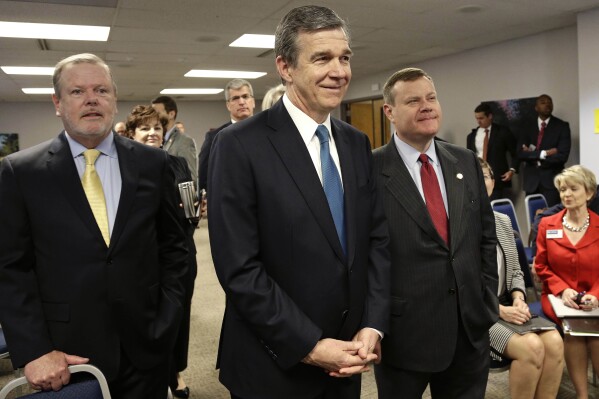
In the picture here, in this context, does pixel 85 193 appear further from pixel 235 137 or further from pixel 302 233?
pixel 302 233

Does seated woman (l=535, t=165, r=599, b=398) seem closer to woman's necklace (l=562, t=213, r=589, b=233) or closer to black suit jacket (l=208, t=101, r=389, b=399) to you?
woman's necklace (l=562, t=213, r=589, b=233)

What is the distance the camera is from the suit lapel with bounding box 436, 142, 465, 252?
1704 millimetres

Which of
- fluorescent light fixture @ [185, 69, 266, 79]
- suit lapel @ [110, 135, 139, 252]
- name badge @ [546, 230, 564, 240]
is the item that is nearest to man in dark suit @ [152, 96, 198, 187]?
suit lapel @ [110, 135, 139, 252]

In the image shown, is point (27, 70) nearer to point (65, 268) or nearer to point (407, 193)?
point (65, 268)

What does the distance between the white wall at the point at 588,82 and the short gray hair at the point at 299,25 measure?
220 inches

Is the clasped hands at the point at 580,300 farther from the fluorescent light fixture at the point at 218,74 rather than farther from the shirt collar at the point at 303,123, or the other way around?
the fluorescent light fixture at the point at 218,74

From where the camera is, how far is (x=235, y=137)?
1.32m

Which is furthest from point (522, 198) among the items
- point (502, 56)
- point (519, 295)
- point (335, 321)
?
point (335, 321)

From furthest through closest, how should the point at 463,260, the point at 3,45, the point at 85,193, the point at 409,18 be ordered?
the point at 3,45 → the point at 409,18 → the point at 463,260 → the point at 85,193

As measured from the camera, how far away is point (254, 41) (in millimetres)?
6523

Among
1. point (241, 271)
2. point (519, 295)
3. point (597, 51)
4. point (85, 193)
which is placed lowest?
point (519, 295)

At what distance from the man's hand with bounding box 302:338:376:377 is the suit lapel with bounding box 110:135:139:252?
74cm

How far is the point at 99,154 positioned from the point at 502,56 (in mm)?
7169

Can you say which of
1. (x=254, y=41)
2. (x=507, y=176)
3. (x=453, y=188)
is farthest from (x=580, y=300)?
(x=254, y=41)
